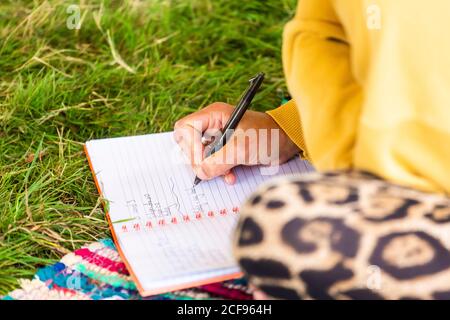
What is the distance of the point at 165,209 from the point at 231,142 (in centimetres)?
15

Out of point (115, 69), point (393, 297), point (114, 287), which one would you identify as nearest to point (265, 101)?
point (115, 69)

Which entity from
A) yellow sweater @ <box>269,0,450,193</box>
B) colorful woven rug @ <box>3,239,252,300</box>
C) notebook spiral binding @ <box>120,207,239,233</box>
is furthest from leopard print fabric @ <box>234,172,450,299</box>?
notebook spiral binding @ <box>120,207,239,233</box>

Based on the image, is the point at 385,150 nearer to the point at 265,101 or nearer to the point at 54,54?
the point at 265,101

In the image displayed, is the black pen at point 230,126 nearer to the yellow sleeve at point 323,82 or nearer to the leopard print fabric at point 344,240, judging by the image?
the yellow sleeve at point 323,82

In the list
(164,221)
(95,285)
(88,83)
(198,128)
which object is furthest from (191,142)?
(88,83)

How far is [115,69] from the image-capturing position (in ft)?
5.18

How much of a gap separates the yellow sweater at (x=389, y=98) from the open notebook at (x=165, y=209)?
22cm

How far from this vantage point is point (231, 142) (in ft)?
3.98

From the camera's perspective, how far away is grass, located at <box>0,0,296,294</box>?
3.92 feet

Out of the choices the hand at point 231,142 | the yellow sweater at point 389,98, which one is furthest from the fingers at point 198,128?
the yellow sweater at point 389,98

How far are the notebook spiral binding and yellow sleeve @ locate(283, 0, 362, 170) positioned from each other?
8.8 inches

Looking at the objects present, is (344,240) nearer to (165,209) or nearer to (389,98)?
(389,98)
